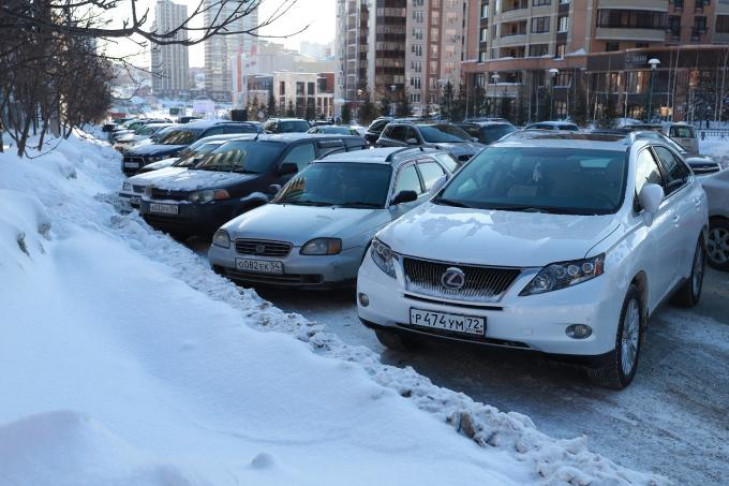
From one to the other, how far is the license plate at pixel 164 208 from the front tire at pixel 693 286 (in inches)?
251

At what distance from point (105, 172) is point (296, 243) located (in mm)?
14891

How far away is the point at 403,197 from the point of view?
813cm

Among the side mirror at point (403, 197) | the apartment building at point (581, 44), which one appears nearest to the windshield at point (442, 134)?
the side mirror at point (403, 197)

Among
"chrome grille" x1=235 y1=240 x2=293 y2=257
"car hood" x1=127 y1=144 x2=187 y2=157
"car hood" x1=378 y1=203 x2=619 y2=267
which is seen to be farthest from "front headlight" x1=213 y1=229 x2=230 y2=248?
"car hood" x1=127 y1=144 x2=187 y2=157

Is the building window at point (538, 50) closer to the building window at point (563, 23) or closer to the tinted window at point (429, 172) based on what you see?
the building window at point (563, 23)

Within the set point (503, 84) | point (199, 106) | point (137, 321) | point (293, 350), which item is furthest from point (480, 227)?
point (199, 106)

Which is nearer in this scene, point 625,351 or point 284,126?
point 625,351

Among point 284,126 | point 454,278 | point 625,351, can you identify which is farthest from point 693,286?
point 284,126

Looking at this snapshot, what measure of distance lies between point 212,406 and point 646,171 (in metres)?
4.16

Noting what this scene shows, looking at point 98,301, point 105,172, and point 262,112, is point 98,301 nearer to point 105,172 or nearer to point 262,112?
point 105,172

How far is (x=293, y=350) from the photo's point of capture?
4.33 meters

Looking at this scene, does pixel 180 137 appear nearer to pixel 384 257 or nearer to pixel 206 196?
pixel 206 196

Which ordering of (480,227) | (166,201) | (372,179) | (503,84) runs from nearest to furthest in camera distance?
1. (480,227)
2. (372,179)
3. (166,201)
4. (503,84)

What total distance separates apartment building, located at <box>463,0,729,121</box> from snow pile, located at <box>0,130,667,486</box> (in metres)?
62.8
